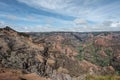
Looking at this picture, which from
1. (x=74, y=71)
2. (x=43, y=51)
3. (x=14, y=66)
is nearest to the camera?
(x=14, y=66)

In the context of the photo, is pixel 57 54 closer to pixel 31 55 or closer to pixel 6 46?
pixel 31 55

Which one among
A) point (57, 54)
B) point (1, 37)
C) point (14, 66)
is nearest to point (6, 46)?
point (1, 37)

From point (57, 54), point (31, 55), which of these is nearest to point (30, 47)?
point (31, 55)

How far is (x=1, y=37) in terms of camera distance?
8694cm

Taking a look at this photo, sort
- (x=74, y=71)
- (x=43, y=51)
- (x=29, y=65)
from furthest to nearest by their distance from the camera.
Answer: (x=74, y=71)
(x=43, y=51)
(x=29, y=65)

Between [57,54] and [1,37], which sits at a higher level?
[1,37]

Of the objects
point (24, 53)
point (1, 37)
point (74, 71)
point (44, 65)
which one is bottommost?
point (74, 71)

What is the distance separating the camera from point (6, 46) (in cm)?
8481

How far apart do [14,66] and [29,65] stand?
8.37m

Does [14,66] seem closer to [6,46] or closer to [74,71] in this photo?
[6,46]

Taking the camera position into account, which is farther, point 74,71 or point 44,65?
point 74,71

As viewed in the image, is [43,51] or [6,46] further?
[43,51]

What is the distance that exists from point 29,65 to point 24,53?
6.21m

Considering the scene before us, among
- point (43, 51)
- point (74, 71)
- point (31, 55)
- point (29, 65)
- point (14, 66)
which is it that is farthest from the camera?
point (74, 71)
